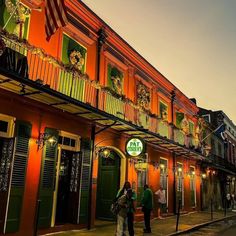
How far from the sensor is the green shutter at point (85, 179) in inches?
434

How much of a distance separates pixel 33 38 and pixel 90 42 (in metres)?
3.11

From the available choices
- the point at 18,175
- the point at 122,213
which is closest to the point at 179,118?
the point at 122,213

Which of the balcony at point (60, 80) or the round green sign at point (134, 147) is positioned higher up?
the balcony at point (60, 80)

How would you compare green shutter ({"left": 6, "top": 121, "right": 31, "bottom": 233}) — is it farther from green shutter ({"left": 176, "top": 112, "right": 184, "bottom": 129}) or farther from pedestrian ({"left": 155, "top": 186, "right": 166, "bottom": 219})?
green shutter ({"left": 176, "top": 112, "right": 184, "bottom": 129})

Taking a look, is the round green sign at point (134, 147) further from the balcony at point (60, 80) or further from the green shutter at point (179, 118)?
the green shutter at point (179, 118)

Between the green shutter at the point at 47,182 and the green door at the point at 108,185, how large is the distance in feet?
14.1

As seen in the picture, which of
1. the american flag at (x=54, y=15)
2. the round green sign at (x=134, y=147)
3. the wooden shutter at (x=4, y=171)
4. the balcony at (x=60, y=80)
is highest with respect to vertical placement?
the american flag at (x=54, y=15)

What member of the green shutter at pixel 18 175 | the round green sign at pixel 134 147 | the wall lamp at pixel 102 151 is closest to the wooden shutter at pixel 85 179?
the wall lamp at pixel 102 151

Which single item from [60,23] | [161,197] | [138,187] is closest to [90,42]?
[60,23]

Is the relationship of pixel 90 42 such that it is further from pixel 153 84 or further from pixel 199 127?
pixel 199 127

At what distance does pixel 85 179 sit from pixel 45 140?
2497mm

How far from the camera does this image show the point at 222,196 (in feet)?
101

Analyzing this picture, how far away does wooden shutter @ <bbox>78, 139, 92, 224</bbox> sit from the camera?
11023 mm

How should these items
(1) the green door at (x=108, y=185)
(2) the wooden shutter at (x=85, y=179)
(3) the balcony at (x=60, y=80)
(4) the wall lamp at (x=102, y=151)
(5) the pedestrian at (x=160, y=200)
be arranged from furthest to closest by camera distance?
(5) the pedestrian at (x=160, y=200) < (1) the green door at (x=108, y=185) < (4) the wall lamp at (x=102, y=151) < (2) the wooden shutter at (x=85, y=179) < (3) the balcony at (x=60, y=80)
